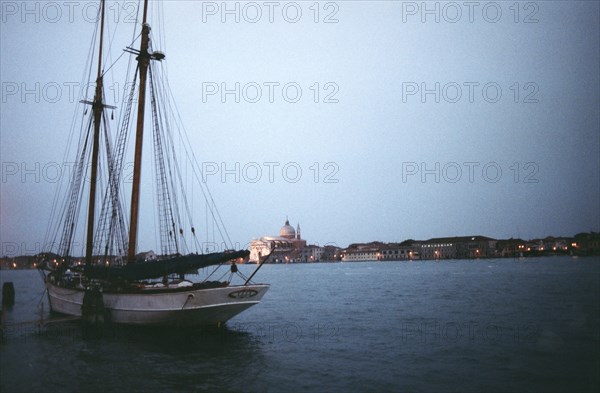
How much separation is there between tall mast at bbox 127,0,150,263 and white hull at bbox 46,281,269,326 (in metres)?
2.69

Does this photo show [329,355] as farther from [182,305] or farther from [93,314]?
[93,314]

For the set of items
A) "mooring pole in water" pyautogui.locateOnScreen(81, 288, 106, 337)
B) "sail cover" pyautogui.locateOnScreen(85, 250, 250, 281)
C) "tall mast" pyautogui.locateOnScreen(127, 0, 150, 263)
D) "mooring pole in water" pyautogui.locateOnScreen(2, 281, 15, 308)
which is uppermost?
"tall mast" pyautogui.locateOnScreen(127, 0, 150, 263)

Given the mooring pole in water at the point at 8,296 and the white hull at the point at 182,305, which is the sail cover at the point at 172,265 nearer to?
the white hull at the point at 182,305

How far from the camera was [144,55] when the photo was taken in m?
26.1

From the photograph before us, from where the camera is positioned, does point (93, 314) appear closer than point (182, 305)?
No

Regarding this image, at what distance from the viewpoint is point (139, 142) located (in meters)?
25.1

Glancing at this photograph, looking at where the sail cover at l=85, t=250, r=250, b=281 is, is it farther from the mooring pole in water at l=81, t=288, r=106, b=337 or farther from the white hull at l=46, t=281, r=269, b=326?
the mooring pole in water at l=81, t=288, r=106, b=337

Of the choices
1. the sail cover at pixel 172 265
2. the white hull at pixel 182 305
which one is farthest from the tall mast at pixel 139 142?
the white hull at pixel 182 305

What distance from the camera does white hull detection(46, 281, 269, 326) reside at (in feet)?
68.8

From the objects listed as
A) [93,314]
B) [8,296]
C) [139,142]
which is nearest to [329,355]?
[93,314]

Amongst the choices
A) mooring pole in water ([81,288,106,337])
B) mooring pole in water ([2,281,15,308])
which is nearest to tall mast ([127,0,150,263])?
mooring pole in water ([81,288,106,337])

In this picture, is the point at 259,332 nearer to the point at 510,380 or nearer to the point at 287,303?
the point at 510,380

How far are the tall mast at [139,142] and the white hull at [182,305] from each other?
269 centimetres

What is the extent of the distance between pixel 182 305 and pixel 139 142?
10089mm
